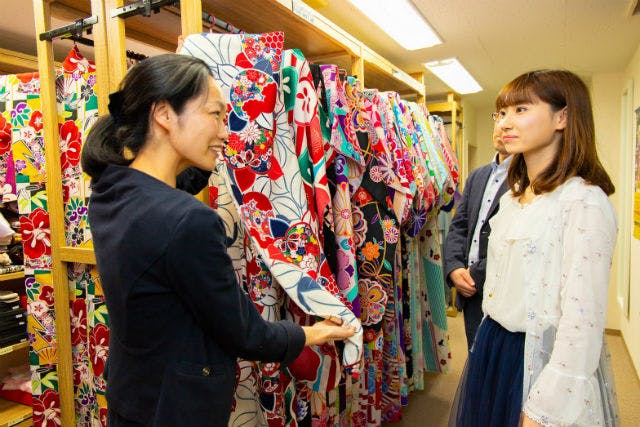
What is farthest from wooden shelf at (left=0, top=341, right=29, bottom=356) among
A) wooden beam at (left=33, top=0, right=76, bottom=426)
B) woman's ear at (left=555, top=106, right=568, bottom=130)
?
woman's ear at (left=555, top=106, right=568, bottom=130)

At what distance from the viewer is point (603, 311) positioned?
0.94 meters

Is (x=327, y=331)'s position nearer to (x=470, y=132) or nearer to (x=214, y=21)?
(x=214, y=21)

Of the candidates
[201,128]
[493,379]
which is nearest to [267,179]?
[201,128]

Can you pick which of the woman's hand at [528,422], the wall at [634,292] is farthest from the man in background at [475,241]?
the wall at [634,292]

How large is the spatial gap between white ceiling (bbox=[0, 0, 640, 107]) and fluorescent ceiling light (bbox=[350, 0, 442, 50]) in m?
0.08

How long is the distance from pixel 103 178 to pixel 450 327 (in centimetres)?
386

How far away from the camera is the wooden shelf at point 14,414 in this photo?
6.62ft

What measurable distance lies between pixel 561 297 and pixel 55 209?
1613 mm

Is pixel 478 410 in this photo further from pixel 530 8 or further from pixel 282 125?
pixel 530 8

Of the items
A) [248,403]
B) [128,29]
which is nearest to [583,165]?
[248,403]

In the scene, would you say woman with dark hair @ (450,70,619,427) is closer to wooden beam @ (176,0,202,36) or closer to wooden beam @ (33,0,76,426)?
wooden beam @ (176,0,202,36)

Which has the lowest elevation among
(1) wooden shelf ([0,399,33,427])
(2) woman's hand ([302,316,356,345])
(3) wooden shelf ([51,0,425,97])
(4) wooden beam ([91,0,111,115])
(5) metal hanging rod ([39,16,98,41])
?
(1) wooden shelf ([0,399,33,427])

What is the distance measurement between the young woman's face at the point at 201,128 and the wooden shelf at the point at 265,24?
77cm

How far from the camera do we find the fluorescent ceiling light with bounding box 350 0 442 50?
2.20 m
